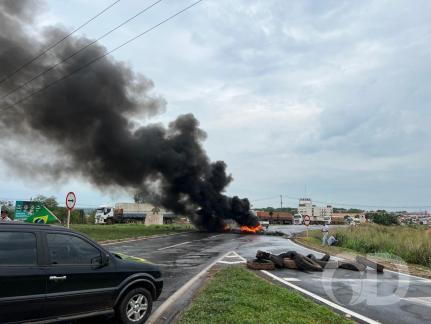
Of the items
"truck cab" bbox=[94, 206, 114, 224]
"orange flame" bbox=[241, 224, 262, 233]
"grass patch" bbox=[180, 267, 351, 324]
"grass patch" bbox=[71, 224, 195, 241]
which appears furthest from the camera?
"truck cab" bbox=[94, 206, 114, 224]

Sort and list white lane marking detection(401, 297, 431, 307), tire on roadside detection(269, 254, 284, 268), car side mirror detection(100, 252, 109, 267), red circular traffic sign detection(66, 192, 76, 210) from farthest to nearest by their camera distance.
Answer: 1. red circular traffic sign detection(66, 192, 76, 210)
2. tire on roadside detection(269, 254, 284, 268)
3. white lane marking detection(401, 297, 431, 307)
4. car side mirror detection(100, 252, 109, 267)

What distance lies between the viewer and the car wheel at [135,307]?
568 centimetres

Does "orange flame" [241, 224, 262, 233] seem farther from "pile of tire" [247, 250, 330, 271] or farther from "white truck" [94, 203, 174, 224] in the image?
"pile of tire" [247, 250, 330, 271]

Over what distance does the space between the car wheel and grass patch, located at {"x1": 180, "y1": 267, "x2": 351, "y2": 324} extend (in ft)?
1.92

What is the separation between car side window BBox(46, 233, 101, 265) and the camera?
16.8 feet

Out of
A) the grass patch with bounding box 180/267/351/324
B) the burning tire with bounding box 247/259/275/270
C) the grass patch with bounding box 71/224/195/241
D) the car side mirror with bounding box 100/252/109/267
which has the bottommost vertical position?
the grass patch with bounding box 180/267/351/324

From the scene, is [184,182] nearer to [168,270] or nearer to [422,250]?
[422,250]

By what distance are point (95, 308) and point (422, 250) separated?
53.7ft

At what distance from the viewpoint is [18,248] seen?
4.78 metres
